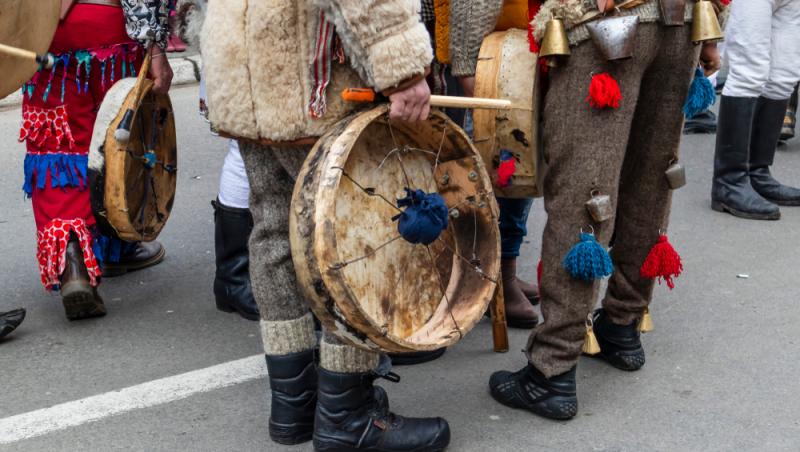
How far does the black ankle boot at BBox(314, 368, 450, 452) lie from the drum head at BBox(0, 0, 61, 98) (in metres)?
1.33

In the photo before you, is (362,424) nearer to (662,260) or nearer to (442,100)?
(442,100)

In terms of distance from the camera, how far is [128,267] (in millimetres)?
4359

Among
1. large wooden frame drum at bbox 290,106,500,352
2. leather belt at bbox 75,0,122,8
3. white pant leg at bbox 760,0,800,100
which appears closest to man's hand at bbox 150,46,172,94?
leather belt at bbox 75,0,122,8

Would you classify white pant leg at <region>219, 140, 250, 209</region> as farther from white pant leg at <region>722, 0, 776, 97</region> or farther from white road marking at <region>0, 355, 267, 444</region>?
white pant leg at <region>722, 0, 776, 97</region>

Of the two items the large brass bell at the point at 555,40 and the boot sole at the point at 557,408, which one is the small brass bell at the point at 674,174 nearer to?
the large brass bell at the point at 555,40

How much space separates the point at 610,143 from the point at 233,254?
1.63 metres

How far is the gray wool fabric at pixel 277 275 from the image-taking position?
8.99 ft

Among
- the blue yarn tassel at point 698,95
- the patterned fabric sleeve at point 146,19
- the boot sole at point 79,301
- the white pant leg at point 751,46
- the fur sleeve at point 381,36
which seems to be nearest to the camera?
the fur sleeve at point 381,36

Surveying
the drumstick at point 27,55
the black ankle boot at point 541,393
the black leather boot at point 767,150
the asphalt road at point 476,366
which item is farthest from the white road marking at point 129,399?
the black leather boot at point 767,150

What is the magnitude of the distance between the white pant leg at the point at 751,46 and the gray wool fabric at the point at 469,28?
96.6 inches

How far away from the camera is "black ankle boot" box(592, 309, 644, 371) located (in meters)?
3.41

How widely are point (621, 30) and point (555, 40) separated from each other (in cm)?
18

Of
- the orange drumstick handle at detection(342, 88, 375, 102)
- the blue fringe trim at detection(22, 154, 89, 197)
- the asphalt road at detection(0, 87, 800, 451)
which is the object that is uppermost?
the orange drumstick handle at detection(342, 88, 375, 102)

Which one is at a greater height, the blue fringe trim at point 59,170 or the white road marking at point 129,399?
the blue fringe trim at point 59,170
